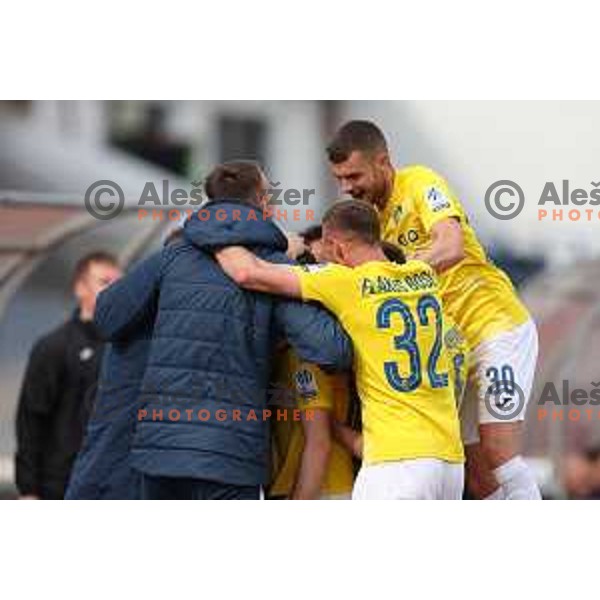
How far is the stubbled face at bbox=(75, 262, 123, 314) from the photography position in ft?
27.5

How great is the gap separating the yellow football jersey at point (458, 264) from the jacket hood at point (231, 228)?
0.57m

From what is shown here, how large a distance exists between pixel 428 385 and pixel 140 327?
1.04m

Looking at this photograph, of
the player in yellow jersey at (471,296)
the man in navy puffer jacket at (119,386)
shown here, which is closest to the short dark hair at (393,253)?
the player in yellow jersey at (471,296)

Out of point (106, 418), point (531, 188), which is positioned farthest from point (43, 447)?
point (531, 188)

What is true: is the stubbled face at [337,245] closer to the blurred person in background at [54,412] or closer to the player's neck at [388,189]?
the player's neck at [388,189]

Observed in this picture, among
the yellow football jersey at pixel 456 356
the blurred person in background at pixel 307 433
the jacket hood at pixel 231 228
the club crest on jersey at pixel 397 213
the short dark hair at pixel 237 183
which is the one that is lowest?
the blurred person in background at pixel 307 433

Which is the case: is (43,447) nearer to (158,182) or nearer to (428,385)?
(428,385)

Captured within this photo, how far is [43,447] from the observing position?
26.6 ft

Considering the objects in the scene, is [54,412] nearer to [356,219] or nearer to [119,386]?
[119,386]

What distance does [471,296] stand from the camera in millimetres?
6059

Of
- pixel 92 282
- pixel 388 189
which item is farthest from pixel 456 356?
pixel 92 282

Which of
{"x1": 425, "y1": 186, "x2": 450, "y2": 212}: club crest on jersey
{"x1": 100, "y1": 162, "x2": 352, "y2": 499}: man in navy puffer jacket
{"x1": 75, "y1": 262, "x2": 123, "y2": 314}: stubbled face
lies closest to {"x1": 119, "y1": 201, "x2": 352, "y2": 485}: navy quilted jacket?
{"x1": 100, "y1": 162, "x2": 352, "y2": 499}: man in navy puffer jacket

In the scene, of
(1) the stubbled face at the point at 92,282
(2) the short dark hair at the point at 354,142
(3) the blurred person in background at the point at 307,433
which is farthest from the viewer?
(1) the stubbled face at the point at 92,282

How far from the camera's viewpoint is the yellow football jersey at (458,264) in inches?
231
